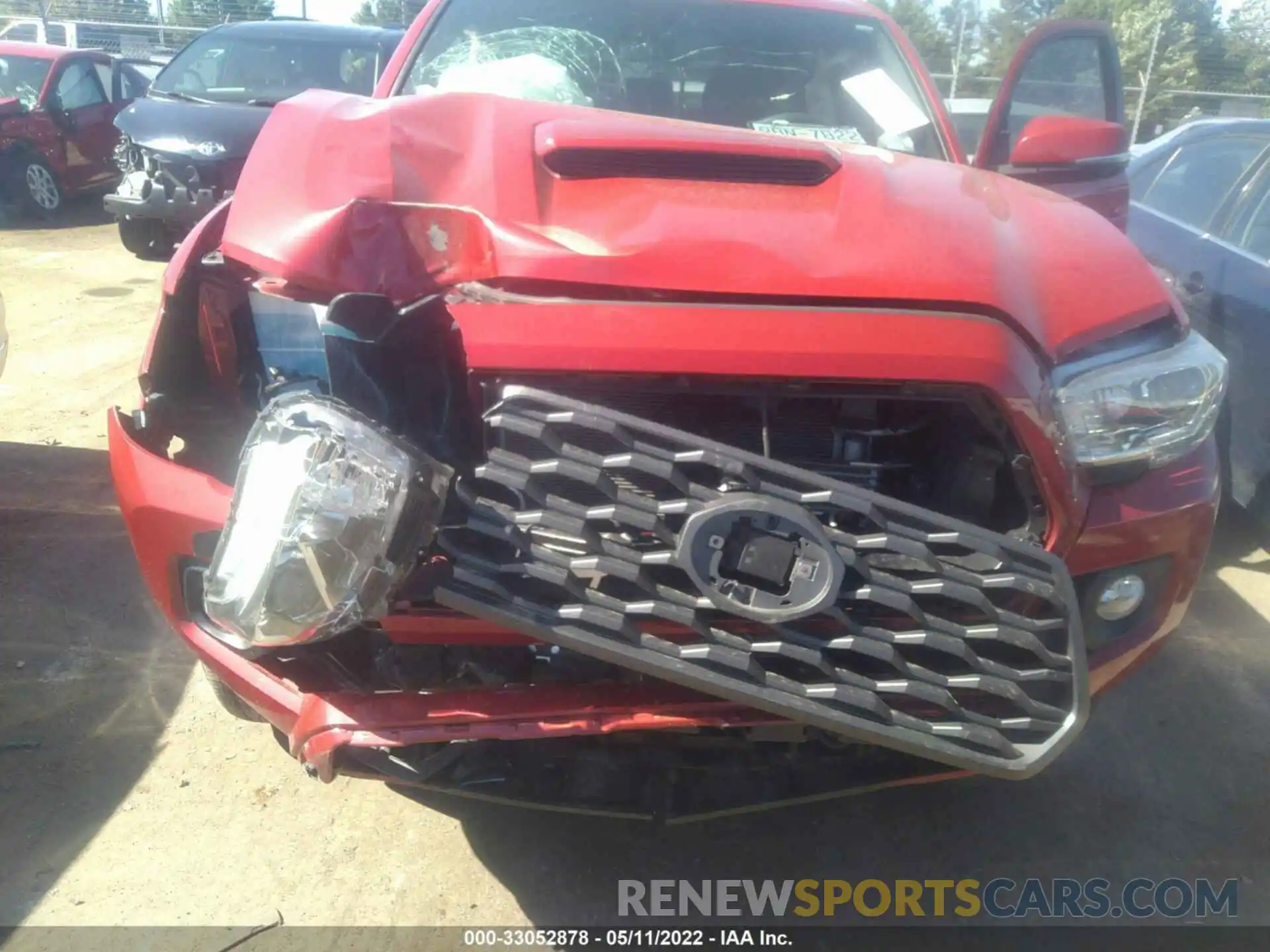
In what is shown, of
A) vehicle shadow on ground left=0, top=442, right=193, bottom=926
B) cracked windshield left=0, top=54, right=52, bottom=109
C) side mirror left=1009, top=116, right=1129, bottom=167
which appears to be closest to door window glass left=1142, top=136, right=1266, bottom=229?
side mirror left=1009, top=116, right=1129, bottom=167

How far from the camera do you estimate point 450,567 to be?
66.0 inches

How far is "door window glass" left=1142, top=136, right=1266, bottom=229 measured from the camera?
15.0 feet

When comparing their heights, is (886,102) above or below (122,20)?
above

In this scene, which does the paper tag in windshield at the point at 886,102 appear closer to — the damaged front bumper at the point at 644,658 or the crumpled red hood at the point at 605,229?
the crumpled red hood at the point at 605,229

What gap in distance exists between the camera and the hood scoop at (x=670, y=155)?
1.98 m

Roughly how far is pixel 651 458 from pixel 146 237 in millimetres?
8022

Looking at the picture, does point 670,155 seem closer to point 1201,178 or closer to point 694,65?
point 694,65

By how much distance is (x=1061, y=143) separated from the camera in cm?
286

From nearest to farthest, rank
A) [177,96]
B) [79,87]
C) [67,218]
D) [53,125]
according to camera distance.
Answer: [177,96] → [53,125] → [79,87] → [67,218]

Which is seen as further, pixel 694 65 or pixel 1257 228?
pixel 1257 228

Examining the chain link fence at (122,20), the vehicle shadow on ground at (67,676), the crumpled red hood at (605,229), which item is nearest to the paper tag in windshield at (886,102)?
the crumpled red hood at (605,229)

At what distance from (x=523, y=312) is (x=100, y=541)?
277 cm

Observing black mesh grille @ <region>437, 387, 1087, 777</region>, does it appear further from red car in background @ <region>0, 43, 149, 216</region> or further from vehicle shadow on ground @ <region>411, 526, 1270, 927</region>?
red car in background @ <region>0, 43, 149, 216</region>

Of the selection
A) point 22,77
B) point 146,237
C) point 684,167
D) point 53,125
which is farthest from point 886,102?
point 22,77
